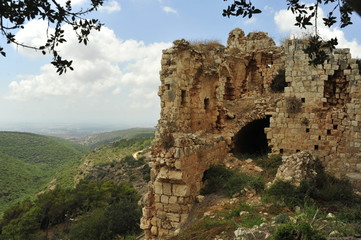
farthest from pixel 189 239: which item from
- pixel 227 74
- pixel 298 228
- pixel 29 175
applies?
pixel 29 175

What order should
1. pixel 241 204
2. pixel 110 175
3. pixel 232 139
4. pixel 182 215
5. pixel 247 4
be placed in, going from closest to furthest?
1. pixel 247 4
2. pixel 241 204
3. pixel 182 215
4. pixel 232 139
5. pixel 110 175

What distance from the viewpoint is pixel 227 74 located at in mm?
16031

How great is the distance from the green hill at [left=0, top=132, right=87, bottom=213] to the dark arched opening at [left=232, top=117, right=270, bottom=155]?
89.1ft

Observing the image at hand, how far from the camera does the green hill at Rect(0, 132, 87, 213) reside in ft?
118

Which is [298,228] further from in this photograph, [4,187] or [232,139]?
[4,187]

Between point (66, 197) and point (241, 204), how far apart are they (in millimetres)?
21788

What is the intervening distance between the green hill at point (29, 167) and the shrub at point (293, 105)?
102 ft

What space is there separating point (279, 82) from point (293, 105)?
673 cm

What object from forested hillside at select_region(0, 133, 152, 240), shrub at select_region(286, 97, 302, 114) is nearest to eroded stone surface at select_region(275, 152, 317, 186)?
shrub at select_region(286, 97, 302, 114)

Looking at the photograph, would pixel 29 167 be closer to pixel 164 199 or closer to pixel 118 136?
pixel 164 199

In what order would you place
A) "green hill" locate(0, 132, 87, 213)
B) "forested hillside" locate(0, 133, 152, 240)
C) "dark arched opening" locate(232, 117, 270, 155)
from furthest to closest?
"green hill" locate(0, 132, 87, 213) < "forested hillside" locate(0, 133, 152, 240) < "dark arched opening" locate(232, 117, 270, 155)

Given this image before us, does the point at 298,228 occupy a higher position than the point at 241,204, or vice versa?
the point at 298,228

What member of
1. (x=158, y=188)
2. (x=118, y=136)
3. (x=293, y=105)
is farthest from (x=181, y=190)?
(x=118, y=136)

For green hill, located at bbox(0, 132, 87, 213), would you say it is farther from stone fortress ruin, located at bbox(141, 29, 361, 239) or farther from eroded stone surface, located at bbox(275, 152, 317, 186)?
eroded stone surface, located at bbox(275, 152, 317, 186)
